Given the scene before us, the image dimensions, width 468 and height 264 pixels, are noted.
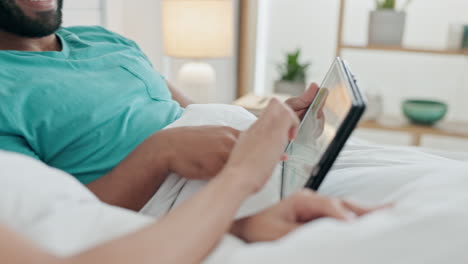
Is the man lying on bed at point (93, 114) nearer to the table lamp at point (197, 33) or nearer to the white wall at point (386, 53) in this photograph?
the table lamp at point (197, 33)

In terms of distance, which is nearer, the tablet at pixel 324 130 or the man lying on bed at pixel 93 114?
the tablet at pixel 324 130

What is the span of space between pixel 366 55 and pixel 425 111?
1.90 feet

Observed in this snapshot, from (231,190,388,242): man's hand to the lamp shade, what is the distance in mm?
1674

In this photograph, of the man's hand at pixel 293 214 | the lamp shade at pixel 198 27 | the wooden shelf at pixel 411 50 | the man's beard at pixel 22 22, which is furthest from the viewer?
the wooden shelf at pixel 411 50

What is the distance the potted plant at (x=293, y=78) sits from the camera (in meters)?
2.69

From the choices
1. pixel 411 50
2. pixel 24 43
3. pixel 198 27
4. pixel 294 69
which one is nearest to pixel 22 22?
pixel 24 43

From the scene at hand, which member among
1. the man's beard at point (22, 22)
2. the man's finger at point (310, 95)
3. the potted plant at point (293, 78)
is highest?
the man's beard at point (22, 22)

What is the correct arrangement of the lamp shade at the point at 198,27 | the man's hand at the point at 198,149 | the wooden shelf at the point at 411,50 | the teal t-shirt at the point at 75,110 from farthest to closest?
the wooden shelf at the point at 411,50
the lamp shade at the point at 198,27
the teal t-shirt at the point at 75,110
the man's hand at the point at 198,149

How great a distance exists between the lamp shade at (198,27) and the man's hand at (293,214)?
167 centimetres

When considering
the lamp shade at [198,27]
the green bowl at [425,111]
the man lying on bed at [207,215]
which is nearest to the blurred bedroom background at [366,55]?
the green bowl at [425,111]

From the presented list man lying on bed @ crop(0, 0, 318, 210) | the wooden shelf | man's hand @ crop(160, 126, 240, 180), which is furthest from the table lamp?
man's hand @ crop(160, 126, 240, 180)

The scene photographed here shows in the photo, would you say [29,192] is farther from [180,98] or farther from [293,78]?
[293,78]

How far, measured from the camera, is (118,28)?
2131 millimetres

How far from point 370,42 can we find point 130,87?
1.79m
